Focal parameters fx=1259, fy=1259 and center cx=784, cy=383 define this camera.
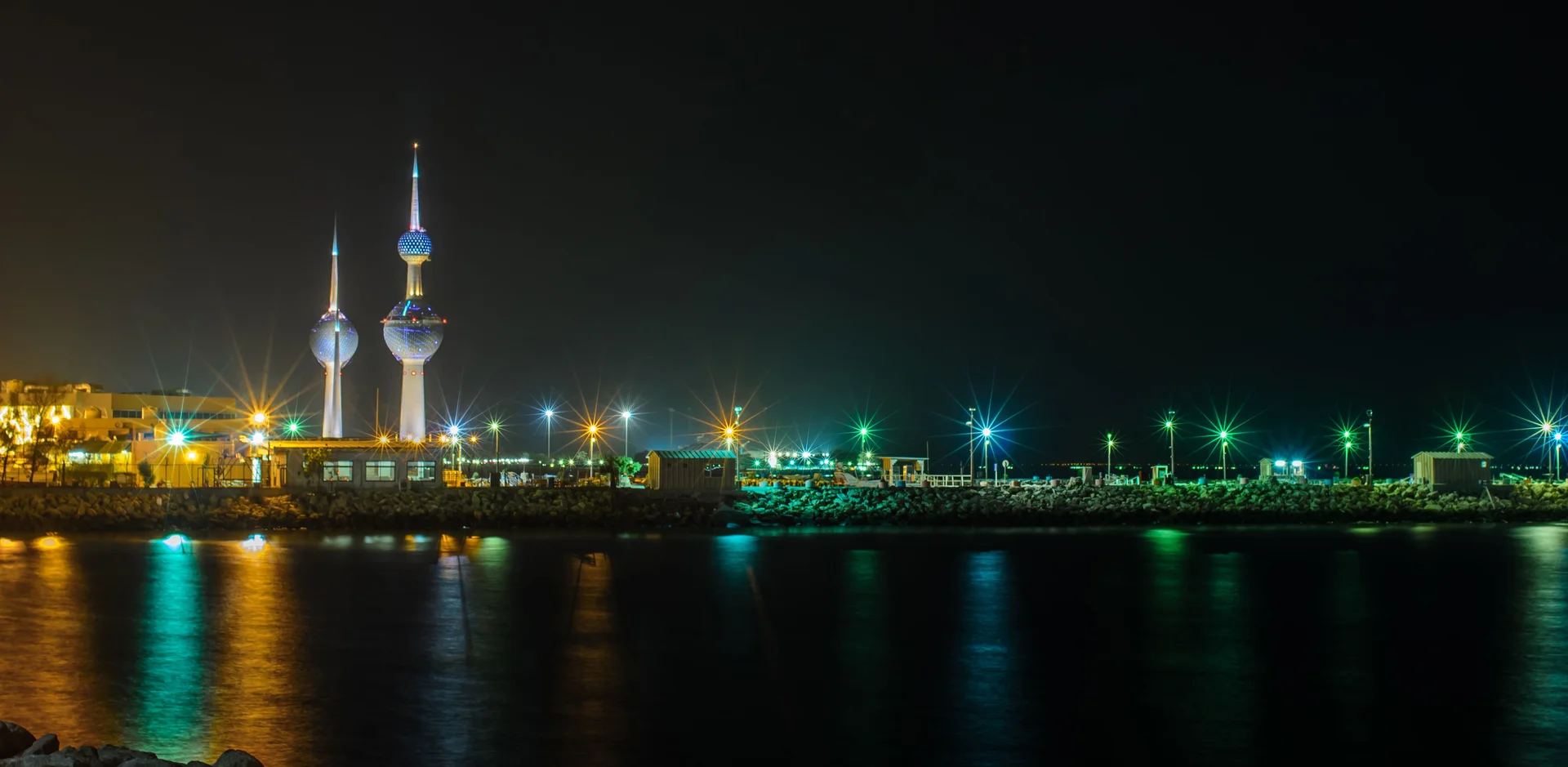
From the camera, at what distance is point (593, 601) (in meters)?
19.3

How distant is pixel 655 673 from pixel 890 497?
1194 inches

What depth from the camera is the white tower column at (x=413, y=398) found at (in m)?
136

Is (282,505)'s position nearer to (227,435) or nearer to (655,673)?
(655,673)

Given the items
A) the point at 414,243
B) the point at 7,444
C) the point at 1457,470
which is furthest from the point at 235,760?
the point at 414,243

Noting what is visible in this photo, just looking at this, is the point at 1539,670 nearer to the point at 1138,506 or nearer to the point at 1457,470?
the point at 1138,506

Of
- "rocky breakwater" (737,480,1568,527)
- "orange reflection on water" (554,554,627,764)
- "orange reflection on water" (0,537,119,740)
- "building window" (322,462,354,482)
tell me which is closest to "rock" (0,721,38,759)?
"orange reflection on water" (0,537,119,740)

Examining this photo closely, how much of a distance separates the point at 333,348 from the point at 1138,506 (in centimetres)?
11927

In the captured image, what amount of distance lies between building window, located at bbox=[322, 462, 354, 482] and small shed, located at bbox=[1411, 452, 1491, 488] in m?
41.9

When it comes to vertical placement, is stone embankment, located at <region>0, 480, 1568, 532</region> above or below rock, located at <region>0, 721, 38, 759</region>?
above

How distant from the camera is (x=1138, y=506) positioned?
41688mm

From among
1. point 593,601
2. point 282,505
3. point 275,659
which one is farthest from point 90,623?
point 282,505

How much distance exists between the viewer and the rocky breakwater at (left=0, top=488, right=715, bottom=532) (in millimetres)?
35594

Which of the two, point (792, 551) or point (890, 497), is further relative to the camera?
point (890, 497)

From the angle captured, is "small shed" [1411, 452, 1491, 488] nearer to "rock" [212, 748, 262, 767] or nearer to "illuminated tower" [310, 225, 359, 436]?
"rock" [212, 748, 262, 767]
